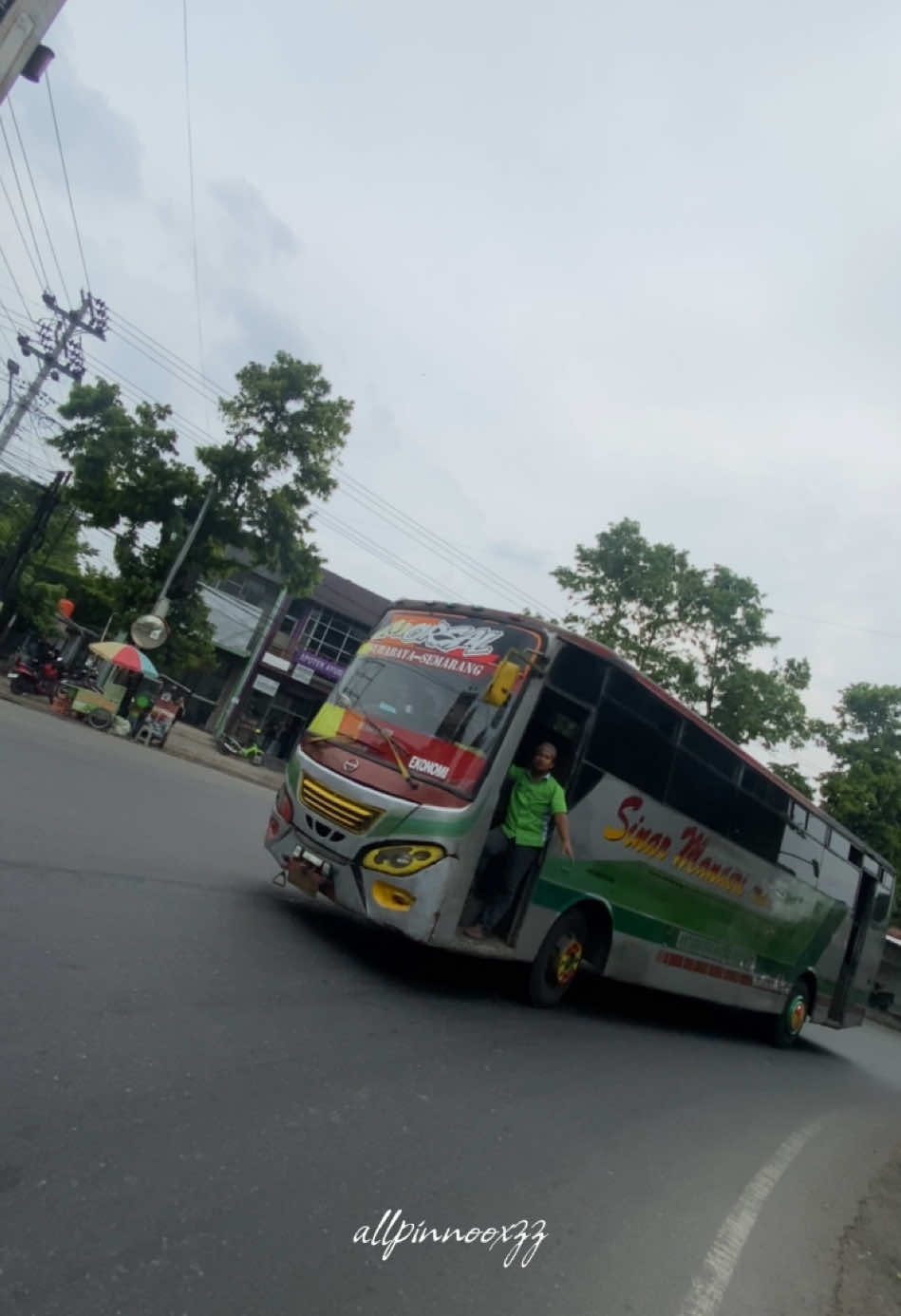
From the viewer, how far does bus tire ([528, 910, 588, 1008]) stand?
6527 mm

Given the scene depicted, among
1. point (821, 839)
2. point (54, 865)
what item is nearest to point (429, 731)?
point (54, 865)

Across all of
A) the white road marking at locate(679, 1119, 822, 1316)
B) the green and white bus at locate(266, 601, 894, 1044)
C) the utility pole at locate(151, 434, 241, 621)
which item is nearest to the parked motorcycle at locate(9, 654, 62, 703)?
the utility pole at locate(151, 434, 241, 621)

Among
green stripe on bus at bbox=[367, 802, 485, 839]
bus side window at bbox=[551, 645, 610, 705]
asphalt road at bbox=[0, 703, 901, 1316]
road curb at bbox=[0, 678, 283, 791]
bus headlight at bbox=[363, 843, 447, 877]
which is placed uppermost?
bus side window at bbox=[551, 645, 610, 705]

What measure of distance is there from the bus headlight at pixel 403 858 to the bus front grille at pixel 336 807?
0.71 feet

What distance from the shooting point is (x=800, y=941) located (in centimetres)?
1083

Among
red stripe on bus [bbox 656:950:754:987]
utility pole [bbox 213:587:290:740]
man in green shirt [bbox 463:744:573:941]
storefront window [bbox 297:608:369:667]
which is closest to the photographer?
man in green shirt [bbox 463:744:573:941]

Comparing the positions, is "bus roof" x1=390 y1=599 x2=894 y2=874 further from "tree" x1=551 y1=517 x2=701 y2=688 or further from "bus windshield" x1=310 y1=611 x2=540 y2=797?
"tree" x1=551 y1=517 x2=701 y2=688

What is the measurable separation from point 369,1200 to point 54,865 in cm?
379

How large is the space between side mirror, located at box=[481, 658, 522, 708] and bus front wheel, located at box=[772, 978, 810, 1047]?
8.03 meters

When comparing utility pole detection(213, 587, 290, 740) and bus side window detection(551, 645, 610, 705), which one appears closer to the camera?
bus side window detection(551, 645, 610, 705)

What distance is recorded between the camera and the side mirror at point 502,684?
18.4 feet

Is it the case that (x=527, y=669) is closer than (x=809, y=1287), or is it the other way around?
(x=809, y=1287)

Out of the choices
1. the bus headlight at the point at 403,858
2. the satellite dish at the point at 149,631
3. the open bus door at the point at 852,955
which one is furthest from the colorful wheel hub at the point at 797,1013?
the satellite dish at the point at 149,631

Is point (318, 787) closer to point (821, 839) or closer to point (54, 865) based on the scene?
point (54, 865)
